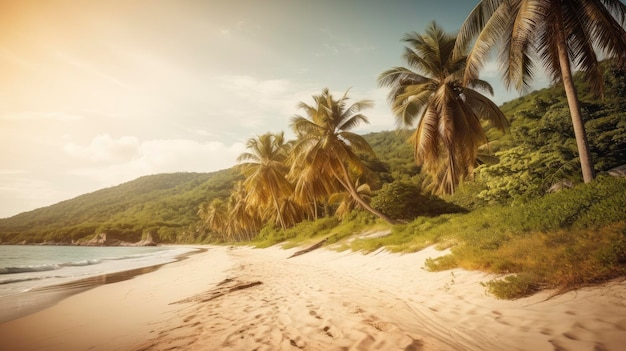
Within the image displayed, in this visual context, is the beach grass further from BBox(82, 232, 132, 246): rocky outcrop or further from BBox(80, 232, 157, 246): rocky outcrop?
BBox(82, 232, 132, 246): rocky outcrop

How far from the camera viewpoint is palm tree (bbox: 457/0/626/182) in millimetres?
7695

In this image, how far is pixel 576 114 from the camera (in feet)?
24.9

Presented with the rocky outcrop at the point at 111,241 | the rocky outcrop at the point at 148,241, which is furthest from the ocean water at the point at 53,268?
the rocky outcrop at the point at 111,241

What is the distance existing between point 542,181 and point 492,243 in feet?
24.2

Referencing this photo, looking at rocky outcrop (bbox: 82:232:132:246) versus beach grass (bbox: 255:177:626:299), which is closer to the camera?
beach grass (bbox: 255:177:626:299)

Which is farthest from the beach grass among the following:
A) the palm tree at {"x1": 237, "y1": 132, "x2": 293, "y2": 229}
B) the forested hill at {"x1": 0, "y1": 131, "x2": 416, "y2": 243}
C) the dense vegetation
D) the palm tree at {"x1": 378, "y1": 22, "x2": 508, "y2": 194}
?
the forested hill at {"x1": 0, "y1": 131, "x2": 416, "y2": 243}

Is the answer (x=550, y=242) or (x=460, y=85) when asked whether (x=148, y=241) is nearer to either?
(x=460, y=85)

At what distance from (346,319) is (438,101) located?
1262 centimetres

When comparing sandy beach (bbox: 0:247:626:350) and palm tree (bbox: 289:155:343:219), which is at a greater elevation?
palm tree (bbox: 289:155:343:219)

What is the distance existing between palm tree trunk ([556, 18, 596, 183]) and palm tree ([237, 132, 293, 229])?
2081 centimetres

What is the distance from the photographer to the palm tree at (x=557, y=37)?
7695 mm

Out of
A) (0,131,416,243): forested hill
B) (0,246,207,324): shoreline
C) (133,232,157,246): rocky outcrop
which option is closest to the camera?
(0,246,207,324): shoreline

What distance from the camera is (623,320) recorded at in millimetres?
2854

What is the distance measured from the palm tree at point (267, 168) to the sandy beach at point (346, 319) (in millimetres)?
19643
